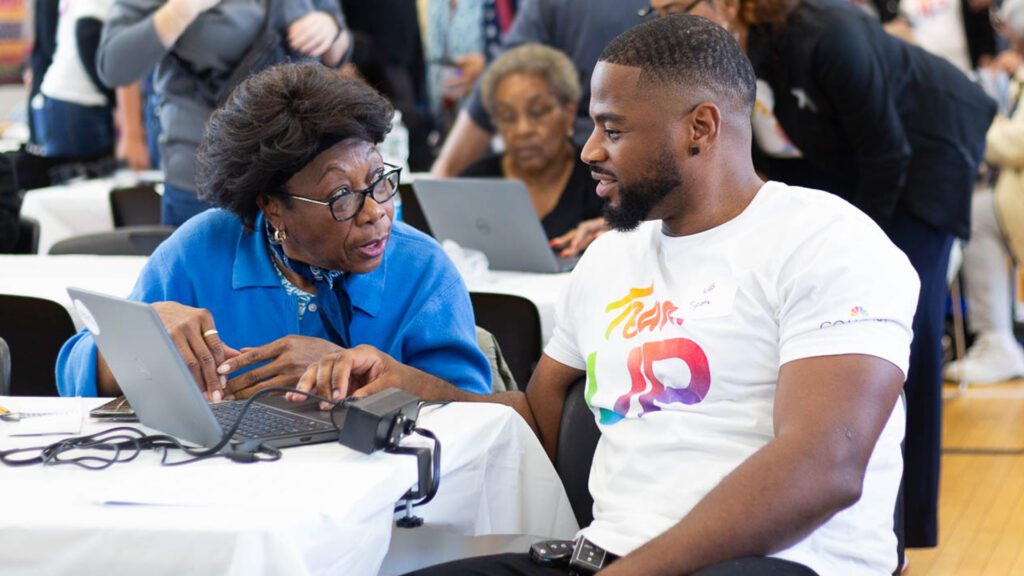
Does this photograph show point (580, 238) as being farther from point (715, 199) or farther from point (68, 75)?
point (68, 75)

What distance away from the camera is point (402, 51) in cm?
576

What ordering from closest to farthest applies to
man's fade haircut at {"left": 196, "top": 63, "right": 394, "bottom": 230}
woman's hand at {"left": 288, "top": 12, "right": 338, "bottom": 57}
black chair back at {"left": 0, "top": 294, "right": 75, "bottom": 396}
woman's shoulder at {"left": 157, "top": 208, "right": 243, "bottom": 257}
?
man's fade haircut at {"left": 196, "top": 63, "right": 394, "bottom": 230}, woman's shoulder at {"left": 157, "top": 208, "right": 243, "bottom": 257}, black chair back at {"left": 0, "top": 294, "right": 75, "bottom": 396}, woman's hand at {"left": 288, "top": 12, "right": 338, "bottom": 57}

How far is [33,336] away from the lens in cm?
263

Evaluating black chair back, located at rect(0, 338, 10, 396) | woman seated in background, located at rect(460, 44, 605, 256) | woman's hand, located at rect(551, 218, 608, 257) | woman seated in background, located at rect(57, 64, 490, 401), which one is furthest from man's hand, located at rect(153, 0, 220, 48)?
black chair back, located at rect(0, 338, 10, 396)

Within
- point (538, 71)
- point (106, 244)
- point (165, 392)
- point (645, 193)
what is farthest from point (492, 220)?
point (165, 392)

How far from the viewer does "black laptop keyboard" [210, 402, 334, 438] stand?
164 cm

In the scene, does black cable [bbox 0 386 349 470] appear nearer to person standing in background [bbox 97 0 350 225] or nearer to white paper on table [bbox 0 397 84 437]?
white paper on table [bbox 0 397 84 437]

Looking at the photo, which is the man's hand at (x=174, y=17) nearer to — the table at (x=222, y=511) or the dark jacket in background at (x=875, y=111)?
the dark jacket in background at (x=875, y=111)

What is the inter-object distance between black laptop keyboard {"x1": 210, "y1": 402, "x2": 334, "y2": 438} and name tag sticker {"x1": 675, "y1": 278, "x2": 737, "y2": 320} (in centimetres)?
49

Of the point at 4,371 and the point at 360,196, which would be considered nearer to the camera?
the point at 360,196

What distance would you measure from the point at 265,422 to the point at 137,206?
9.20 feet

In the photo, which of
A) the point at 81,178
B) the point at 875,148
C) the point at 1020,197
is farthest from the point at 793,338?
the point at 81,178

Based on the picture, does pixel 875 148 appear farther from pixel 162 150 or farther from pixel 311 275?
pixel 162 150

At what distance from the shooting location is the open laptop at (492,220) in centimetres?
302
